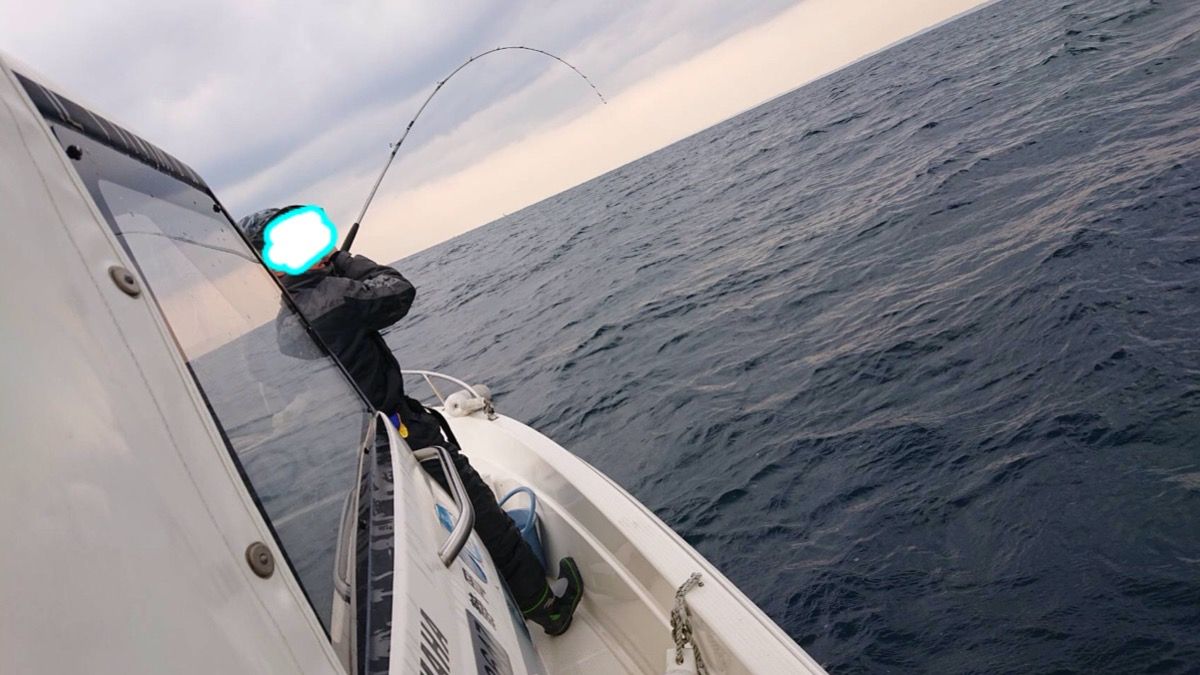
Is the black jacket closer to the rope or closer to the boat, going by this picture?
the boat

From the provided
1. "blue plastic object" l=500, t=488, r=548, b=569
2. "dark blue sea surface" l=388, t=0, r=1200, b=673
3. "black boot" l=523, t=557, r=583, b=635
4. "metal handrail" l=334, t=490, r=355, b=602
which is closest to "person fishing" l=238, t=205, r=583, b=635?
"black boot" l=523, t=557, r=583, b=635

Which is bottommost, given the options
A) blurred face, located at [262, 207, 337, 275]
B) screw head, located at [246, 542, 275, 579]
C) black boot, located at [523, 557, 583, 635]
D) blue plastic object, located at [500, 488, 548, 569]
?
black boot, located at [523, 557, 583, 635]

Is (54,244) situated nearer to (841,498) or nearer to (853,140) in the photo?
(841,498)

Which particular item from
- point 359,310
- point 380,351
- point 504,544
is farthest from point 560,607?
point 359,310

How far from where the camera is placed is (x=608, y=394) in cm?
863

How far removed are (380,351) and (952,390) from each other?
14.1 ft

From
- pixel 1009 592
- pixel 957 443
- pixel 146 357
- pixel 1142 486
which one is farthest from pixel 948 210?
pixel 146 357

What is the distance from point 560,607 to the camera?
309 centimetres

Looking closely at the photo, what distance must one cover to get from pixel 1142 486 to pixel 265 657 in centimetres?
438

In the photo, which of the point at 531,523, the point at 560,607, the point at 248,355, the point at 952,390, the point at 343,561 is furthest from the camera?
the point at 952,390

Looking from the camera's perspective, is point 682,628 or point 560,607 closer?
point 682,628

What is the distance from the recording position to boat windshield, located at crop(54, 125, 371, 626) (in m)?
1.23

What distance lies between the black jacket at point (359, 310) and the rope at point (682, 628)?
1.58m

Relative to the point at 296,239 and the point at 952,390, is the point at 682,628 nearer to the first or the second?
the point at 296,239
